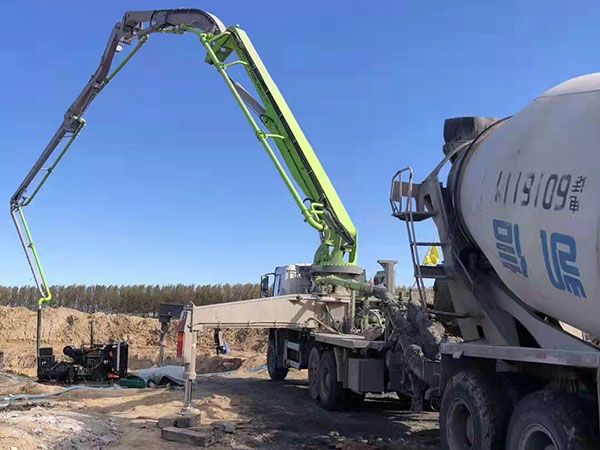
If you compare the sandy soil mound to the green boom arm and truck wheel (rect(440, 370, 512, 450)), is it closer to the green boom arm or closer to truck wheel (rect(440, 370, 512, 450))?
the green boom arm

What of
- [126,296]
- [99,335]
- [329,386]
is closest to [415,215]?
[329,386]

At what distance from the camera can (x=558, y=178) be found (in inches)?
210

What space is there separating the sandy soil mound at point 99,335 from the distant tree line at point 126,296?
967 cm

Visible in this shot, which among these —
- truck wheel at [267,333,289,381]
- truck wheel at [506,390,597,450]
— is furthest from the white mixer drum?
truck wheel at [267,333,289,381]

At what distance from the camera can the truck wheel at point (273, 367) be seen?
57.7 ft

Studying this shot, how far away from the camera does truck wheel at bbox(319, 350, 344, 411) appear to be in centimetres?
1227

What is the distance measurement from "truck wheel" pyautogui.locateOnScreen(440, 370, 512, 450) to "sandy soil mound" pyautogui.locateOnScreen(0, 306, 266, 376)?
17977 millimetres

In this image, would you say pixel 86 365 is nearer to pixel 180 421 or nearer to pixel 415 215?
pixel 180 421

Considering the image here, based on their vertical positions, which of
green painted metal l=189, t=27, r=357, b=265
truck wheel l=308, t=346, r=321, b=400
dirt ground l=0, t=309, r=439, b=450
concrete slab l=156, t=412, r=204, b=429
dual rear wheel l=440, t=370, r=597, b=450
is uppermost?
green painted metal l=189, t=27, r=357, b=265

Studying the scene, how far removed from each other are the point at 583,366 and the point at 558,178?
4.92 feet

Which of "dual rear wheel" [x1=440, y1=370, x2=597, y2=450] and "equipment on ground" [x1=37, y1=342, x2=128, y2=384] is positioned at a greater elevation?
"dual rear wheel" [x1=440, y1=370, x2=597, y2=450]

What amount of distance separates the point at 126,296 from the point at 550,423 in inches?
1654

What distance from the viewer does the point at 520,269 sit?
6059mm

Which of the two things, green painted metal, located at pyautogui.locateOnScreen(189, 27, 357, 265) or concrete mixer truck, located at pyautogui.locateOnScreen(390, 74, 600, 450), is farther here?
green painted metal, located at pyautogui.locateOnScreen(189, 27, 357, 265)
